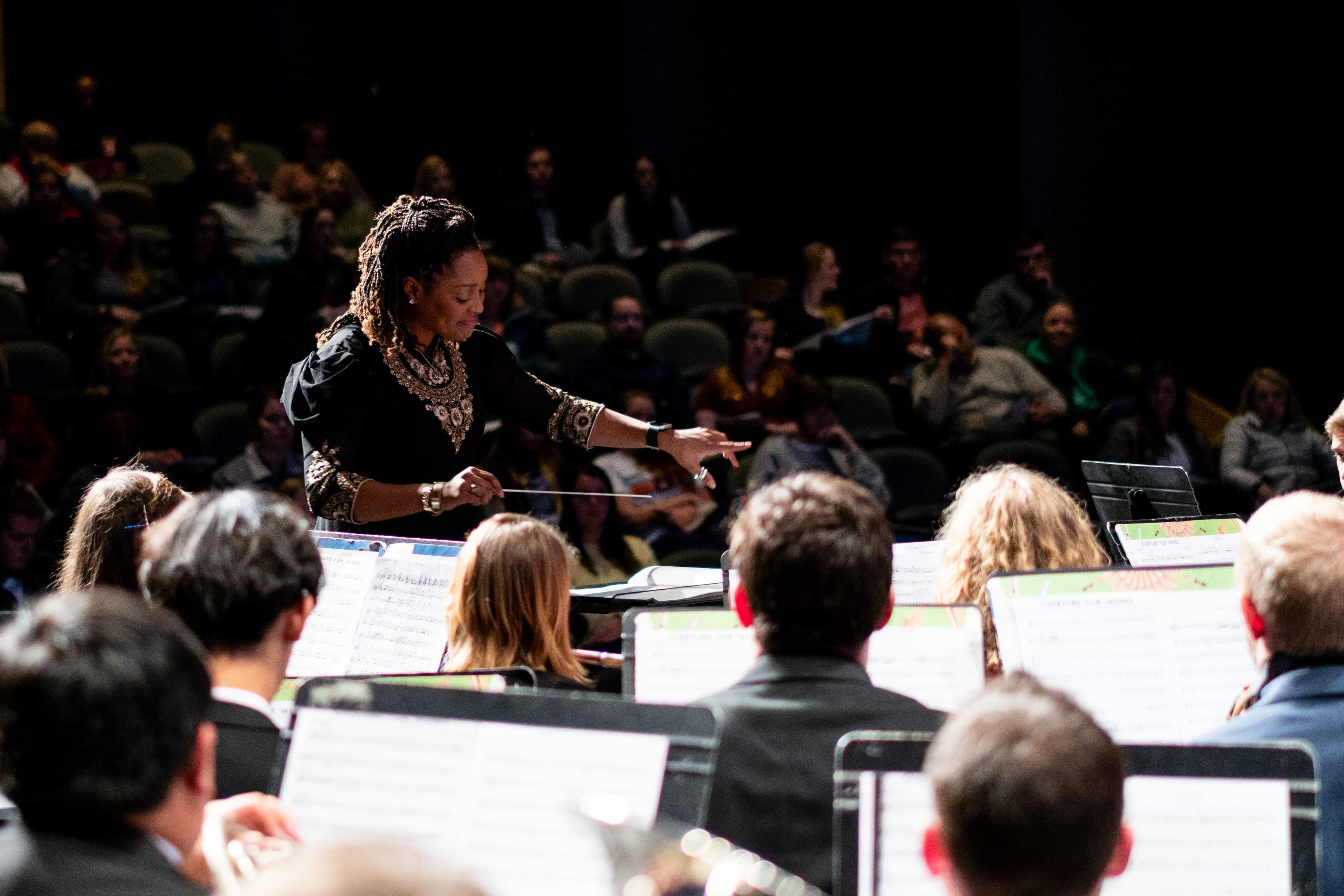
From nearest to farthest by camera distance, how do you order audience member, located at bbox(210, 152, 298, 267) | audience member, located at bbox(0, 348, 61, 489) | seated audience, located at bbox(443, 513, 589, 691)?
seated audience, located at bbox(443, 513, 589, 691) → audience member, located at bbox(0, 348, 61, 489) → audience member, located at bbox(210, 152, 298, 267)

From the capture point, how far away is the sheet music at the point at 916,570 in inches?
92.9

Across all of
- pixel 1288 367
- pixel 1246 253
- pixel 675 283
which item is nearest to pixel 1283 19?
pixel 1246 253

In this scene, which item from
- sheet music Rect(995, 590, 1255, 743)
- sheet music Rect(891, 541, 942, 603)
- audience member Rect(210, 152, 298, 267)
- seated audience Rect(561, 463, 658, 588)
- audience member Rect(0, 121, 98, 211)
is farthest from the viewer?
audience member Rect(210, 152, 298, 267)

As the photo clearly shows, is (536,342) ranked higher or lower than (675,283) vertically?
lower

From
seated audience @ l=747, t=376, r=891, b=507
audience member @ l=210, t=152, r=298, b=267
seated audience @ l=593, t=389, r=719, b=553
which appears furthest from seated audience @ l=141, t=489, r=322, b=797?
audience member @ l=210, t=152, r=298, b=267

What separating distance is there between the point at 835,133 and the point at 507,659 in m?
6.13

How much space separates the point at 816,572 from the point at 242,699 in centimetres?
63

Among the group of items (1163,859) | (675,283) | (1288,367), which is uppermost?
(675,283)

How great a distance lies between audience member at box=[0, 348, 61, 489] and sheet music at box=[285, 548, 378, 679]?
3.08 metres

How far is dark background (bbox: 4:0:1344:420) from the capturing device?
21.6 ft

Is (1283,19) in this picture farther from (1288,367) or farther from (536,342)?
(536,342)

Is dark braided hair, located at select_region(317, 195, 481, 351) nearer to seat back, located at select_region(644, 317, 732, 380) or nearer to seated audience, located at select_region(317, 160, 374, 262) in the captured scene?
seat back, located at select_region(644, 317, 732, 380)

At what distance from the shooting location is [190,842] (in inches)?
40.5

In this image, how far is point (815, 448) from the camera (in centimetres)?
514
